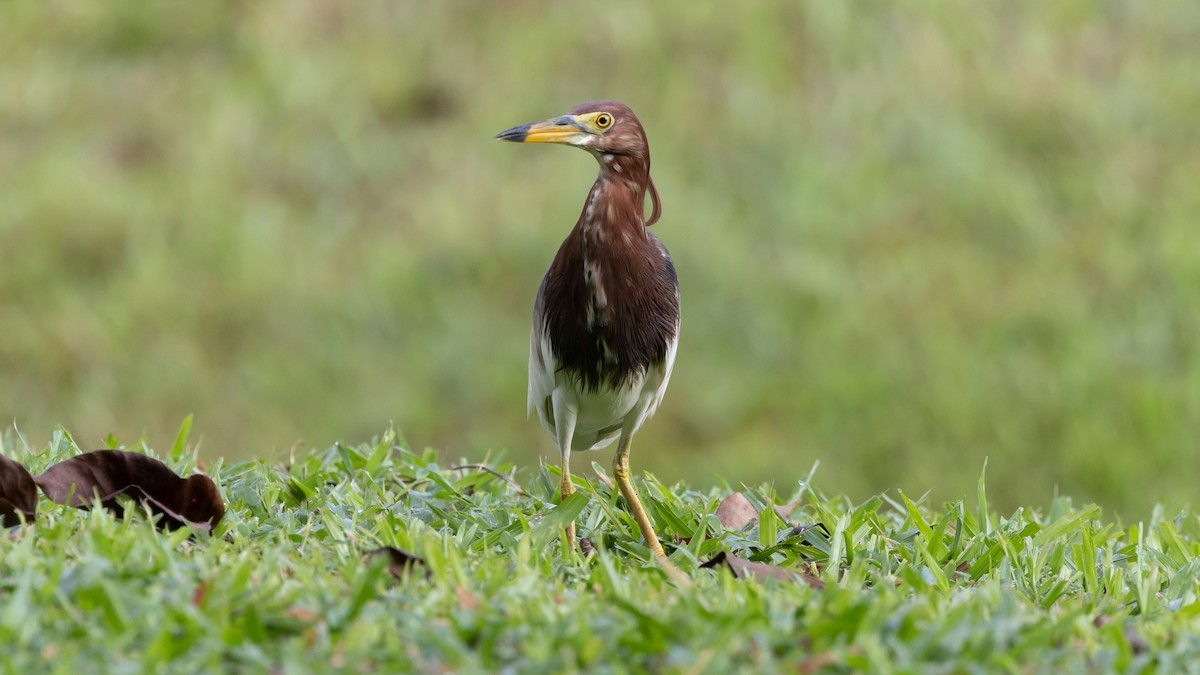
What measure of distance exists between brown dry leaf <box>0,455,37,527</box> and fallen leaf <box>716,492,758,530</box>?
184cm

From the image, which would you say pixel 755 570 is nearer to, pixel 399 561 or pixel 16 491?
pixel 399 561

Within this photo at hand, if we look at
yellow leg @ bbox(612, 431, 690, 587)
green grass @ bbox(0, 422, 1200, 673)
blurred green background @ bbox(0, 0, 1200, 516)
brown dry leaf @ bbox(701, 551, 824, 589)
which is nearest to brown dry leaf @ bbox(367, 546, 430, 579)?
green grass @ bbox(0, 422, 1200, 673)

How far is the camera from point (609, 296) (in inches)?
161

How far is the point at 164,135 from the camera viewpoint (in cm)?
990

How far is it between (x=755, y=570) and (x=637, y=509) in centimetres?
56

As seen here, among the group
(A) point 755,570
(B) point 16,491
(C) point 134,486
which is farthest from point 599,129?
(B) point 16,491

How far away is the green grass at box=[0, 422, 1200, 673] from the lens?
9.15ft

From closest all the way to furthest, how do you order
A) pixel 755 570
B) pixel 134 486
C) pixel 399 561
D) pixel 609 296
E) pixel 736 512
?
pixel 399 561, pixel 755 570, pixel 134 486, pixel 609 296, pixel 736 512

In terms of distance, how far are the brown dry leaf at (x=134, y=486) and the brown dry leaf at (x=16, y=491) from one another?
83mm

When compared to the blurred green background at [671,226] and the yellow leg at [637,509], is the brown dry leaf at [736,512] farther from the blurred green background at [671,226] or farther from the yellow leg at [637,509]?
the blurred green background at [671,226]

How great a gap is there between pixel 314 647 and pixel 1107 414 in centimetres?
604

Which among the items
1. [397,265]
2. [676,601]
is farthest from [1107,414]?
[676,601]

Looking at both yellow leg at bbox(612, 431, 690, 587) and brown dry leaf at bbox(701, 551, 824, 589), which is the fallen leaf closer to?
yellow leg at bbox(612, 431, 690, 587)

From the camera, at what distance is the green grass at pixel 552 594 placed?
110 inches
